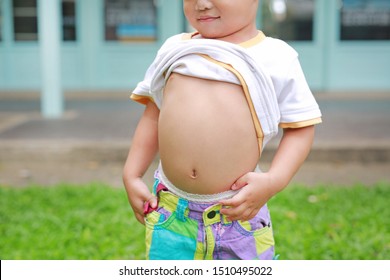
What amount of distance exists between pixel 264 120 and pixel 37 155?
487 cm

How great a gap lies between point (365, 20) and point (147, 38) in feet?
13.9

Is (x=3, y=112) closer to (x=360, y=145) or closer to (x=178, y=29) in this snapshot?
(x=178, y=29)

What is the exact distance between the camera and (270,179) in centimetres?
180

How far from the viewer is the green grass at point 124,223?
3.67 m

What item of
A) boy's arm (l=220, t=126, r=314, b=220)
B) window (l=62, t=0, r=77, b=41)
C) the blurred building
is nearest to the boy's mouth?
boy's arm (l=220, t=126, r=314, b=220)

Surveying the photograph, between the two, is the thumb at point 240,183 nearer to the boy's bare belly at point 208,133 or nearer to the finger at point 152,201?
the boy's bare belly at point 208,133

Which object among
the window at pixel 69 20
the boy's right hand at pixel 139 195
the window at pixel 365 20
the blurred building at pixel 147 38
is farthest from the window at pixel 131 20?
the boy's right hand at pixel 139 195

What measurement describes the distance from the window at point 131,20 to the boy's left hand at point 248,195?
Result: 419 inches

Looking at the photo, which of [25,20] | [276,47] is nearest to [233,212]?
[276,47]

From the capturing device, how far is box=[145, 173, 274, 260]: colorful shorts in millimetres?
1850

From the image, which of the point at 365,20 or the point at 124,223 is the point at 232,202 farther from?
the point at 365,20

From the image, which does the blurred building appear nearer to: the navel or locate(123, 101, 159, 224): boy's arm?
locate(123, 101, 159, 224): boy's arm

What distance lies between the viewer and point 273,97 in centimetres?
178
